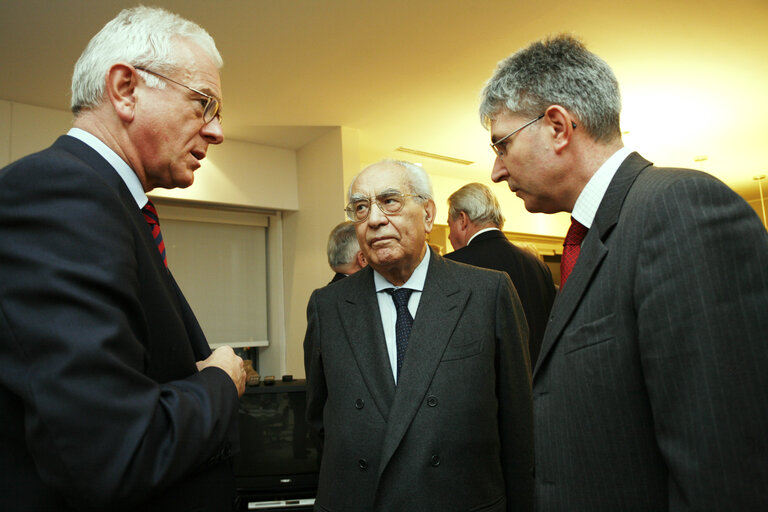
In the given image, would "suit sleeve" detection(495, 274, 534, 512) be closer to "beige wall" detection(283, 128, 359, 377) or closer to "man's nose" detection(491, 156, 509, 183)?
"man's nose" detection(491, 156, 509, 183)

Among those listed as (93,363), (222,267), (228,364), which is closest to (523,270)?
(228,364)

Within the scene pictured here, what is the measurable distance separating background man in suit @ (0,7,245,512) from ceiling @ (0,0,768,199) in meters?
2.47

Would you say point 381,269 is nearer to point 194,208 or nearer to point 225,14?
point 225,14

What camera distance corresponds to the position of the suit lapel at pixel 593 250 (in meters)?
0.94

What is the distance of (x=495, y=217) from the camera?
289 centimetres

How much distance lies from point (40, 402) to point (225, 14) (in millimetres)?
2781

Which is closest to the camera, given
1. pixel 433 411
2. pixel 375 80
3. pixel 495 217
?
pixel 433 411

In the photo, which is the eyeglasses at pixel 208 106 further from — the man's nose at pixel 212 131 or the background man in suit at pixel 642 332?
the background man in suit at pixel 642 332

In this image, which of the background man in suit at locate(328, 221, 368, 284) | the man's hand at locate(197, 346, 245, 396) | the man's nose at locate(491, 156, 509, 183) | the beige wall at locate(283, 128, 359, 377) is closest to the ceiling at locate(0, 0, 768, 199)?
the beige wall at locate(283, 128, 359, 377)

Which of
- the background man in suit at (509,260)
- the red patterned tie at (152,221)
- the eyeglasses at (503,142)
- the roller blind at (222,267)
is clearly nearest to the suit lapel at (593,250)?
the eyeglasses at (503,142)

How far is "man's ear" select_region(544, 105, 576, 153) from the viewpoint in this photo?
110 cm

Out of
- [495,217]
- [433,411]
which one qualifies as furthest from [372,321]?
[495,217]

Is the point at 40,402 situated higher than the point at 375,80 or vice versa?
the point at 375,80

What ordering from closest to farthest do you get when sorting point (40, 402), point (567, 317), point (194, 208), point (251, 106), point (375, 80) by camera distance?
point (40, 402) < point (567, 317) < point (375, 80) < point (251, 106) < point (194, 208)
